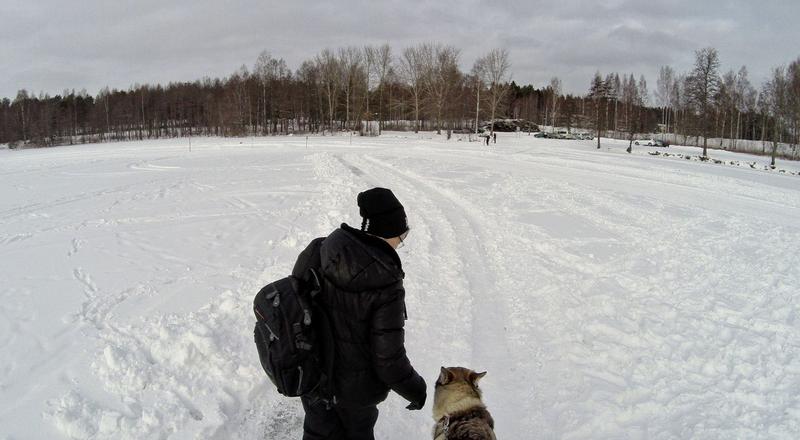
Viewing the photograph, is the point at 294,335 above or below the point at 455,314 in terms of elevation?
above

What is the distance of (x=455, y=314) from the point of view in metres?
6.45

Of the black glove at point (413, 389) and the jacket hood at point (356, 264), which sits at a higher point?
the jacket hood at point (356, 264)

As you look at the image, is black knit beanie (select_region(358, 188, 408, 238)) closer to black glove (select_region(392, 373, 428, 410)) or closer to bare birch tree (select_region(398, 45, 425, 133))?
black glove (select_region(392, 373, 428, 410))

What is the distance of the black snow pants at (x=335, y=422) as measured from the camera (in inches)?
99.3

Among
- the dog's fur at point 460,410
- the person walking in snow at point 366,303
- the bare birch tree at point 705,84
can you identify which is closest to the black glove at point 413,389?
the person walking in snow at point 366,303

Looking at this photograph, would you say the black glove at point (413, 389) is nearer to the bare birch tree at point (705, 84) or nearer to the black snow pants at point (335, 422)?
the black snow pants at point (335, 422)

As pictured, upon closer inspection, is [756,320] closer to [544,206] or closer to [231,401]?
[231,401]

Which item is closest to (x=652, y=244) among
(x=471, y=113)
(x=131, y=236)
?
(x=131, y=236)

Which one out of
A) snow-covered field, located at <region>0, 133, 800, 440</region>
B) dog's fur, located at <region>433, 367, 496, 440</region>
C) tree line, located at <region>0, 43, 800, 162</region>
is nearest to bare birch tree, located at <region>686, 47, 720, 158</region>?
tree line, located at <region>0, 43, 800, 162</region>

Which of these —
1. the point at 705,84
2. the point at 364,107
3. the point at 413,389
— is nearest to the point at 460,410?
the point at 413,389

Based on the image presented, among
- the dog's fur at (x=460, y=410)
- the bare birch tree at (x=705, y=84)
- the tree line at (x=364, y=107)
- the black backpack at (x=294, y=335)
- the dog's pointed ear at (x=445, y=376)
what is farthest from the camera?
the tree line at (x=364, y=107)

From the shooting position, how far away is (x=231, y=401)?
165 inches

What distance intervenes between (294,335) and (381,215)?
699 millimetres

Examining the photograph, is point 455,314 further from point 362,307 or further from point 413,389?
point 362,307
